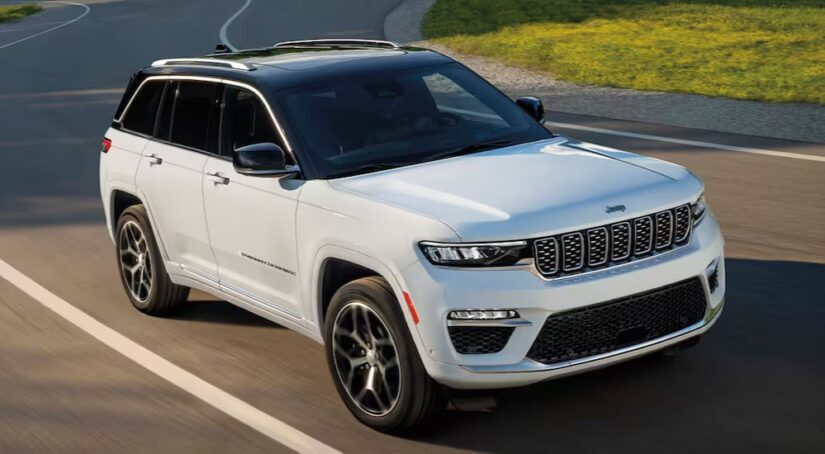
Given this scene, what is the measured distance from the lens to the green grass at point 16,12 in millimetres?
42406

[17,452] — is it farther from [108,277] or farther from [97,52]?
[97,52]

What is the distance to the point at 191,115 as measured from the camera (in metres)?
8.60

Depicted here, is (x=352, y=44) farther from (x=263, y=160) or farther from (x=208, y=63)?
(x=263, y=160)

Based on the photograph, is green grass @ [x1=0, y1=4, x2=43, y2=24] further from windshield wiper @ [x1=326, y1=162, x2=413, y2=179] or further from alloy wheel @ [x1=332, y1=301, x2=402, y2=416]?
alloy wheel @ [x1=332, y1=301, x2=402, y2=416]

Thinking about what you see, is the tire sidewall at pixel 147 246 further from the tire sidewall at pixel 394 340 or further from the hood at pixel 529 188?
the tire sidewall at pixel 394 340

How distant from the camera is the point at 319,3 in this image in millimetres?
35688

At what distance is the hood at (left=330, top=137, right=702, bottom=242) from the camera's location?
20.7 feet

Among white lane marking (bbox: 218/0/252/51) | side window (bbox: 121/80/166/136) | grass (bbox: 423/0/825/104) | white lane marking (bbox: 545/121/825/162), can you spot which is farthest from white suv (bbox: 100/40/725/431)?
white lane marking (bbox: 218/0/252/51)

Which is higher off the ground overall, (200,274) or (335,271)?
(335,271)

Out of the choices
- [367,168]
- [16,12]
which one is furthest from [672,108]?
[16,12]

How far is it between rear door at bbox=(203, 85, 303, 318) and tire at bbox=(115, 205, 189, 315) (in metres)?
0.93

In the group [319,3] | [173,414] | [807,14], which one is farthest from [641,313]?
[319,3]

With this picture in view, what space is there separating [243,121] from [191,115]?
0.65 metres

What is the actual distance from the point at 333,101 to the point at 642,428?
248 centimetres
